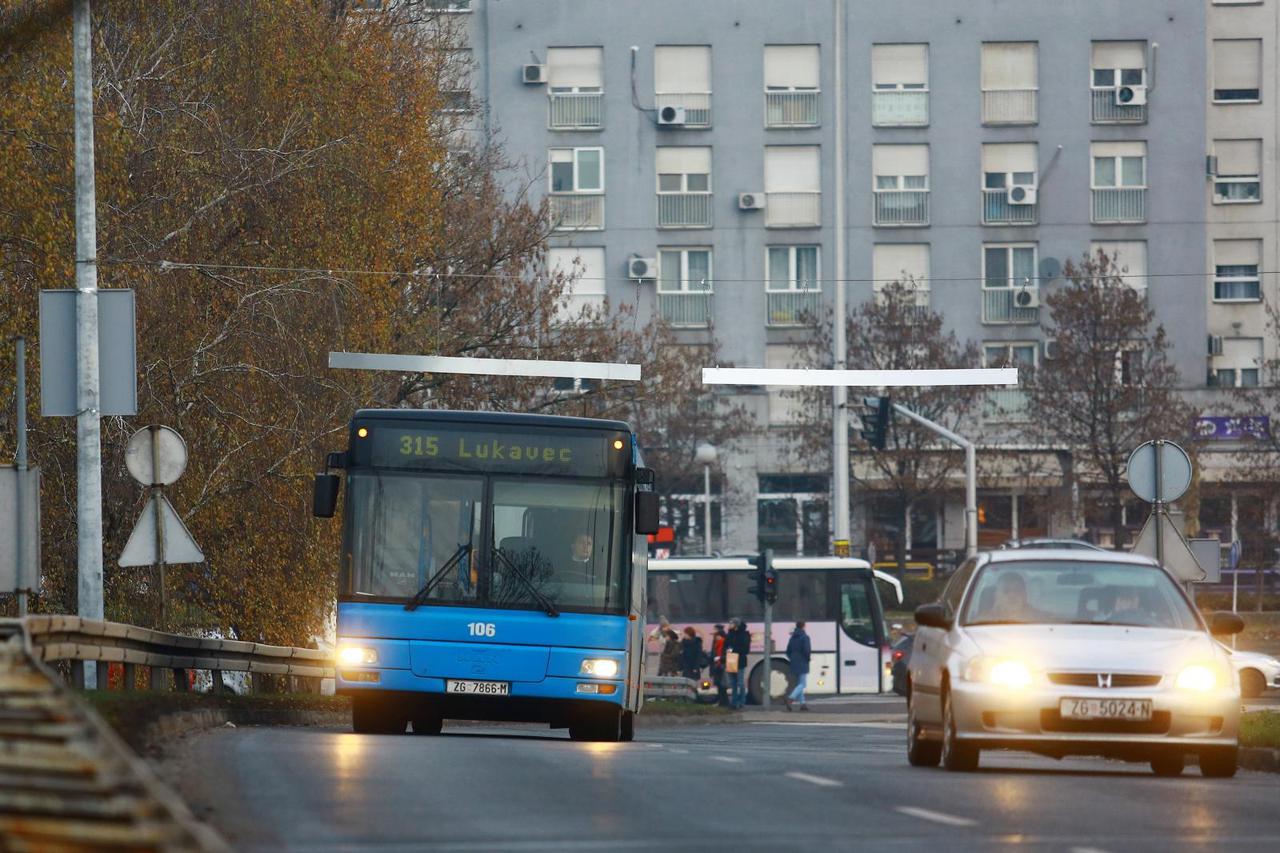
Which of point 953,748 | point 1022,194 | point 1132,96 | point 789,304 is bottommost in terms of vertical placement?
point 953,748

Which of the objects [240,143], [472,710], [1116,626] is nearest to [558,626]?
[472,710]

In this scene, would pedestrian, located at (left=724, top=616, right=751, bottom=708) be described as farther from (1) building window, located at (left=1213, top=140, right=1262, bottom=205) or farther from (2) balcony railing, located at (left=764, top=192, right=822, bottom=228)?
(1) building window, located at (left=1213, top=140, right=1262, bottom=205)

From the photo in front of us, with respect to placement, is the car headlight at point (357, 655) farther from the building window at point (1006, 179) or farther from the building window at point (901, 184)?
the building window at point (1006, 179)

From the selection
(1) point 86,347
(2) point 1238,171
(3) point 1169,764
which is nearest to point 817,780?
(3) point 1169,764

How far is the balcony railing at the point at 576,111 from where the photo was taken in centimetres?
6806

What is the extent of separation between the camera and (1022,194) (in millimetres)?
68625

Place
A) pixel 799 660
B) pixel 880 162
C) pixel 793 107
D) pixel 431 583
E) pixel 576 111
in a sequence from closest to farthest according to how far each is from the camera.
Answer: pixel 431 583, pixel 799 660, pixel 576 111, pixel 793 107, pixel 880 162

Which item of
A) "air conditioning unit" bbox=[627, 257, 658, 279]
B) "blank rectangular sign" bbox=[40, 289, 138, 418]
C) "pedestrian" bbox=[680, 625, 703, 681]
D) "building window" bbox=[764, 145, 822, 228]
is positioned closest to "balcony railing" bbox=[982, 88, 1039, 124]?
"building window" bbox=[764, 145, 822, 228]

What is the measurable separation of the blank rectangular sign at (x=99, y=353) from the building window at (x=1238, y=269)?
5303 cm

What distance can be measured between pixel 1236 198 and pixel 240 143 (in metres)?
50.1

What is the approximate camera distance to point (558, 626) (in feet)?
63.1

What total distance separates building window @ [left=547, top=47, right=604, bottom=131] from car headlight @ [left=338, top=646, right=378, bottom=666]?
50186 millimetres

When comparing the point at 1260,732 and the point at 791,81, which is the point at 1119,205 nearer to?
the point at 791,81

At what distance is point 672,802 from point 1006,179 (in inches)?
2332
